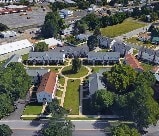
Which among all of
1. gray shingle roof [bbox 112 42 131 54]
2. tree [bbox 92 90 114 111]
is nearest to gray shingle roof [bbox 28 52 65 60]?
gray shingle roof [bbox 112 42 131 54]

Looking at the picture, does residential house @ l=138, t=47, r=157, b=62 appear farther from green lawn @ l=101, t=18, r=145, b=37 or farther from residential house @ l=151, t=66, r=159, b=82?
green lawn @ l=101, t=18, r=145, b=37

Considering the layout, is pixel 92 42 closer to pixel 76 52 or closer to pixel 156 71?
pixel 76 52

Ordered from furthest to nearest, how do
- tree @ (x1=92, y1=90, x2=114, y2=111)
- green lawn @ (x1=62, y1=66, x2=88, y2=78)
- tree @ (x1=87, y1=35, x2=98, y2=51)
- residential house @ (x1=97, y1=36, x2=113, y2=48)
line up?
residential house @ (x1=97, y1=36, x2=113, y2=48) < tree @ (x1=87, y1=35, x2=98, y2=51) < green lawn @ (x1=62, y1=66, x2=88, y2=78) < tree @ (x1=92, y1=90, x2=114, y2=111)

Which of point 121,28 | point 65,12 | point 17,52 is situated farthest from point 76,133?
point 65,12

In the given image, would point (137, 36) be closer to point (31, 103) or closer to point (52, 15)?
point (52, 15)

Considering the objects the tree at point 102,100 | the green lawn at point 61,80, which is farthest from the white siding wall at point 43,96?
the tree at point 102,100

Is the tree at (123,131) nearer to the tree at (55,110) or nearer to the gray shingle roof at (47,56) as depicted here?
the tree at (55,110)

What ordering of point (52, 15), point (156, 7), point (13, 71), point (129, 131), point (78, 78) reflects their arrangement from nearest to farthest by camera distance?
point (129, 131)
point (13, 71)
point (78, 78)
point (52, 15)
point (156, 7)

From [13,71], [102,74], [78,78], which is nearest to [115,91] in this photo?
[102,74]
